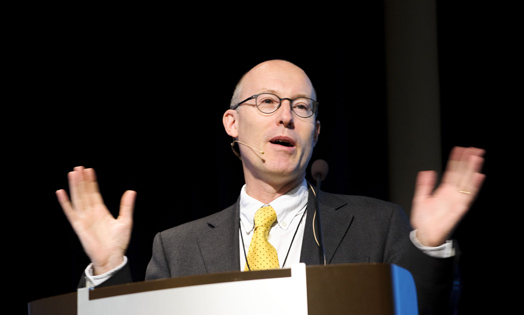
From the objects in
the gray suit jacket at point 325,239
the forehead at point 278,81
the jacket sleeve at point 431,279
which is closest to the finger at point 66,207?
the gray suit jacket at point 325,239

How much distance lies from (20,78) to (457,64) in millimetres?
2168

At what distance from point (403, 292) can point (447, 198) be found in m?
0.32

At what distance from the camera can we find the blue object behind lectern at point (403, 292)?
1.29m

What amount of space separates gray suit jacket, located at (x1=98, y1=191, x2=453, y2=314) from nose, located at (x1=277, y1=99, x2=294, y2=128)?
0.93 ft

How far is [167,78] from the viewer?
3.37m

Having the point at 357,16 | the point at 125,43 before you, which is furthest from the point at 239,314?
the point at 125,43

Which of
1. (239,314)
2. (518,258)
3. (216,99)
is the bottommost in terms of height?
(518,258)

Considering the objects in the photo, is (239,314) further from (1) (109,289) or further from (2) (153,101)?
(2) (153,101)

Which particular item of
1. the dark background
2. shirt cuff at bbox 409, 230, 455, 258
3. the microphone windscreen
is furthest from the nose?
shirt cuff at bbox 409, 230, 455, 258

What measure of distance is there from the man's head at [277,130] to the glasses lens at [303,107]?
2cm

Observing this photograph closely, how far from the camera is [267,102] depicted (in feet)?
7.80

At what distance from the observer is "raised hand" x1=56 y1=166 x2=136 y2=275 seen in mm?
1811

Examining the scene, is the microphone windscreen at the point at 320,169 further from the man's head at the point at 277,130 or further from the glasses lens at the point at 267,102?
the glasses lens at the point at 267,102

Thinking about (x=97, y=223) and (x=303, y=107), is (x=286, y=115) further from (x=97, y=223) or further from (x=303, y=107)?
(x=97, y=223)
